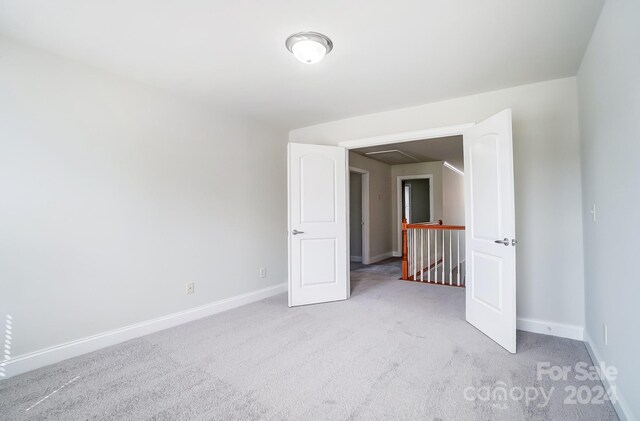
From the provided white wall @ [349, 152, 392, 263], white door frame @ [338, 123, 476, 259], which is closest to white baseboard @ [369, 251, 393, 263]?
white wall @ [349, 152, 392, 263]

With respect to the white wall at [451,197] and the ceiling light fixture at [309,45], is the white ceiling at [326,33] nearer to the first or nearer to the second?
the ceiling light fixture at [309,45]

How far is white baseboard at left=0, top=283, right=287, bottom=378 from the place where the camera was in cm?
218

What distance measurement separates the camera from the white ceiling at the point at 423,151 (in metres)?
5.28

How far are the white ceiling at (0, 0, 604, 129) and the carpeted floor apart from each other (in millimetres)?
2366

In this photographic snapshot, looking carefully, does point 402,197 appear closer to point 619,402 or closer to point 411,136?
point 411,136

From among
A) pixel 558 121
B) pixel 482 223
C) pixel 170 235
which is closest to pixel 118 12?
pixel 170 235

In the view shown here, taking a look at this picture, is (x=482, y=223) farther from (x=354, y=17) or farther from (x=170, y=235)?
(x=170, y=235)

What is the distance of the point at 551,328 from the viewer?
9.06 ft

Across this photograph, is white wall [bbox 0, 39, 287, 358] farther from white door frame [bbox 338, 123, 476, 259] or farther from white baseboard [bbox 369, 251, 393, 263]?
white baseboard [bbox 369, 251, 393, 263]

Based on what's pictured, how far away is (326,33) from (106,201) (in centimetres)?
230

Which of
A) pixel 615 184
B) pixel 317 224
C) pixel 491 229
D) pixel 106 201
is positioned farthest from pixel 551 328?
pixel 106 201

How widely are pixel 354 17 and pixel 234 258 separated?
2.89 meters

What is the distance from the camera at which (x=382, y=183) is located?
293 inches

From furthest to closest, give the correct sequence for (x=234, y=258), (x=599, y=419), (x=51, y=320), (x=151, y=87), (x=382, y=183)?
(x=382, y=183) < (x=234, y=258) < (x=151, y=87) < (x=51, y=320) < (x=599, y=419)
